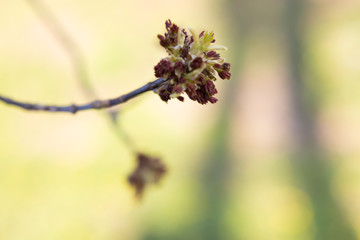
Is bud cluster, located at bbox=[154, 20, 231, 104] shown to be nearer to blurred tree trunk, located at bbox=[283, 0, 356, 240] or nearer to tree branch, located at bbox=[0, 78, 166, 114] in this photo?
tree branch, located at bbox=[0, 78, 166, 114]

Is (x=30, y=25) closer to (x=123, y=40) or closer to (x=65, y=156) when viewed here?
(x=123, y=40)

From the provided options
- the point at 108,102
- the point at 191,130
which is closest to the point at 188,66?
the point at 108,102

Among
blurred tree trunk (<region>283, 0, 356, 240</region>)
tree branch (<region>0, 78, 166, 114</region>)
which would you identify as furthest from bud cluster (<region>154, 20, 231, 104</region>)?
blurred tree trunk (<region>283, 0, 356, 240</region>)

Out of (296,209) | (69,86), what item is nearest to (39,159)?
(69,86)

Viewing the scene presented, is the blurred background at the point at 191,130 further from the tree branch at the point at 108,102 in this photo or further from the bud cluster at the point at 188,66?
the bud cluster at the point at 188,66

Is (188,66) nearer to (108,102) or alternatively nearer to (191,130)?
(108,102)
